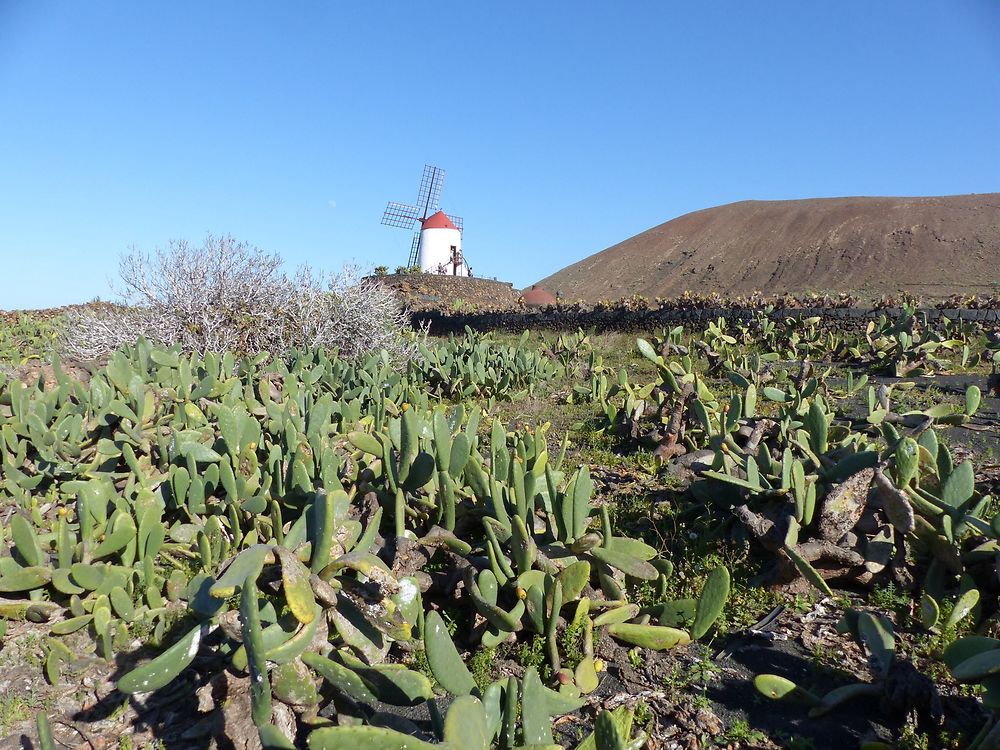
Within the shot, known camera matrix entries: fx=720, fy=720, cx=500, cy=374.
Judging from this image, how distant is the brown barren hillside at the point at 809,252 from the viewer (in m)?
38.2

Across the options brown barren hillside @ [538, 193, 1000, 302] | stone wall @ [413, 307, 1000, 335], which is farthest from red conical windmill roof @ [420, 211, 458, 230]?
stone wall @ [413, 307, 1000, 335]

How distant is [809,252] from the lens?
4562 cm

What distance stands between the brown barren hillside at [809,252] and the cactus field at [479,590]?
33442 mm

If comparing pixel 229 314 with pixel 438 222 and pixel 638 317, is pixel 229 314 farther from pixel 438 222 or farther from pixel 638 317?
pixel 438 222

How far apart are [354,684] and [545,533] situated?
4.99 feet

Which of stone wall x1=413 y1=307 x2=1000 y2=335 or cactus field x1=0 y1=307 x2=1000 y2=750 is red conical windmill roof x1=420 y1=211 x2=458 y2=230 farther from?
cactus field x1=0 y1=307 x2=1000 y2=750

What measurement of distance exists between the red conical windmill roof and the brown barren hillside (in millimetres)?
7158

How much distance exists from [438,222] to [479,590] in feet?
123

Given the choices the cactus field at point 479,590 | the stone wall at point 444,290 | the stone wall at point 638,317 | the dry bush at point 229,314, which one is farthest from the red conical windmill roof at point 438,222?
the cactus field at point 479,590

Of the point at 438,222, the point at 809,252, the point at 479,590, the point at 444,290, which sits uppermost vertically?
the point at 438,222

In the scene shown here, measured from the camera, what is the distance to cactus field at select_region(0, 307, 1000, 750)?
2.18 m

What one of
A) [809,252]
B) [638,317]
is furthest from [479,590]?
[809,252]

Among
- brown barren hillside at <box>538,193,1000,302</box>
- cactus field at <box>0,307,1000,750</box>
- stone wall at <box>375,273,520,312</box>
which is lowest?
cactus field at <box>0,307,1000,750</box>

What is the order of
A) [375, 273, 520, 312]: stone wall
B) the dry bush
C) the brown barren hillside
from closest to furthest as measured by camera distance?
the dry bush, [375, 273, 520, 312]: stone wall, the brown barren hillside
